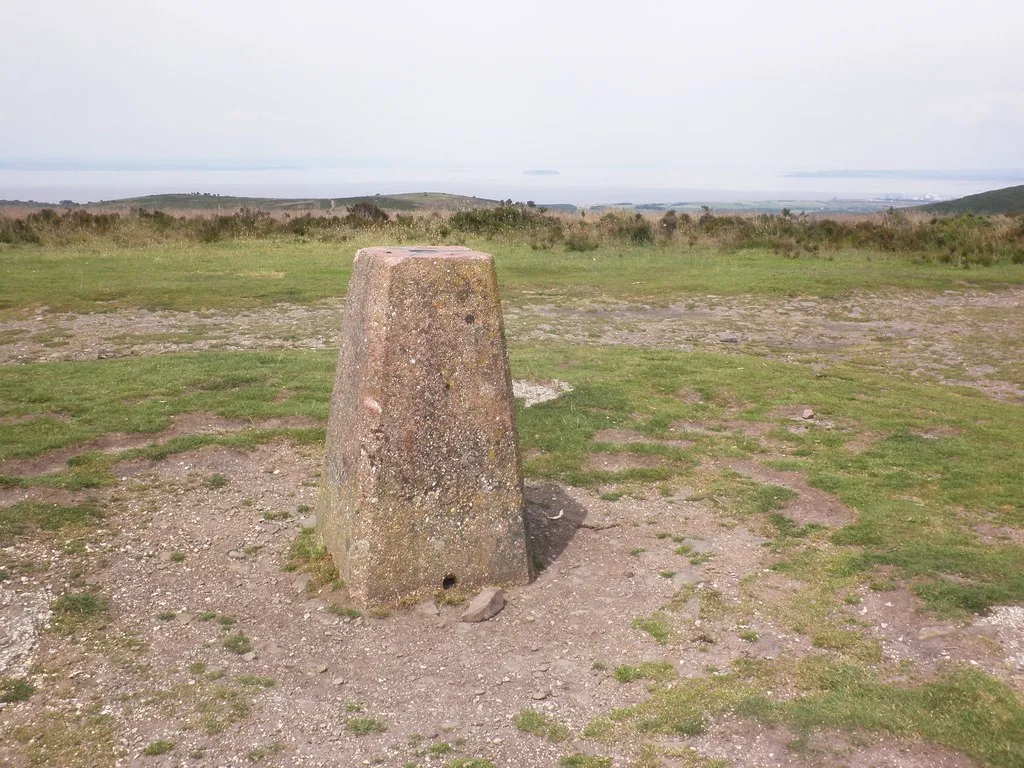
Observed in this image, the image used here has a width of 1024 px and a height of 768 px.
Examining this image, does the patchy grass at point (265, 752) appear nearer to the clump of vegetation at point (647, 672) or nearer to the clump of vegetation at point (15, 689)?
the clump of vegetation at point (15, 689)

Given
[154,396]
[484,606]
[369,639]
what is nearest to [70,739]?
[369,639]

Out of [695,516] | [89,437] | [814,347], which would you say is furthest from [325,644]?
[814,347]

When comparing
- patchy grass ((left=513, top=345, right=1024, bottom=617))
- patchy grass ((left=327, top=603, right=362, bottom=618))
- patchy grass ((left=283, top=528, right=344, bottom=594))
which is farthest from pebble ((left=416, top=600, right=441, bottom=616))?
patchy grass ((left=513, top=345, right=1024, bottom=617))

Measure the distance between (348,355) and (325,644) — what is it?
2334 millimetres

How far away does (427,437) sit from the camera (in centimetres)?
657

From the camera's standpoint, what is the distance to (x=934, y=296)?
23.5 metres

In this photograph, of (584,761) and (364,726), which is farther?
(364,726)

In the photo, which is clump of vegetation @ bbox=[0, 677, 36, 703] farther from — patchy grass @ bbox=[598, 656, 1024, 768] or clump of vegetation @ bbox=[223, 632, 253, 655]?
patchy grass @ bbox=[598, 656, 1024, 768]

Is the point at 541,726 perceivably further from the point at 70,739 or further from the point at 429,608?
the point at 70,739

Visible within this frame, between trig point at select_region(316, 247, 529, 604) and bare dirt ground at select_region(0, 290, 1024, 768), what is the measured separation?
37 centimetres

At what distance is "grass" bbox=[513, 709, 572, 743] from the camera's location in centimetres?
498

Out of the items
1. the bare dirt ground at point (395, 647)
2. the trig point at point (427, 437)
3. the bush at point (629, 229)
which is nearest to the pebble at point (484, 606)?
the bare dirt ground at point (395, 647)

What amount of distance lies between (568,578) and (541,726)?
7.00ft

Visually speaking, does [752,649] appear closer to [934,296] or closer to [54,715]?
[54,715]
